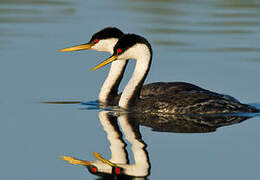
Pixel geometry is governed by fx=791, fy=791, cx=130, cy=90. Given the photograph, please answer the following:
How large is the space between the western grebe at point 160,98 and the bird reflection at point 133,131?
0.63 feet

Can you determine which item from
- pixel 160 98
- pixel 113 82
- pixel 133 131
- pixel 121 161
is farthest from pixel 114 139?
pixel 113 82

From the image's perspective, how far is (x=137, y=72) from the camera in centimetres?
1378

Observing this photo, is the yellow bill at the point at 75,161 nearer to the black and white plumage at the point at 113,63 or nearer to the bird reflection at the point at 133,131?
the bird reflection at the point at 133,131

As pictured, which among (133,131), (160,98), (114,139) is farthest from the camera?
(160,98)

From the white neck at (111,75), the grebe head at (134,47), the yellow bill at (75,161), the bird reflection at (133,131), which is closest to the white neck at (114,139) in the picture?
the bird reflection at (133,131)

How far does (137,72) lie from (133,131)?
209 centimetres

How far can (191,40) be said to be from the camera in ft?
65.3

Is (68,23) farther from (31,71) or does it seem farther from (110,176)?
(110,176)

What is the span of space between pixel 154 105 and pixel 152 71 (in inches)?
133

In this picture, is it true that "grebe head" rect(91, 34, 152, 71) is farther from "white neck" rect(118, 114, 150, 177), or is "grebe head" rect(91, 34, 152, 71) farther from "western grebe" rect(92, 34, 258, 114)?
"white neck" rect(118, 114, 150, 177)

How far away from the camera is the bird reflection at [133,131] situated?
9.84 metres

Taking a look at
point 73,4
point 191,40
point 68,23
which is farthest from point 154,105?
point 73,4

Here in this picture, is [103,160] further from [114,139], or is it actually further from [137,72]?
[137,72]

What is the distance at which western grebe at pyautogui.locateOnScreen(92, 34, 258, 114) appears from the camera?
13.3 m
